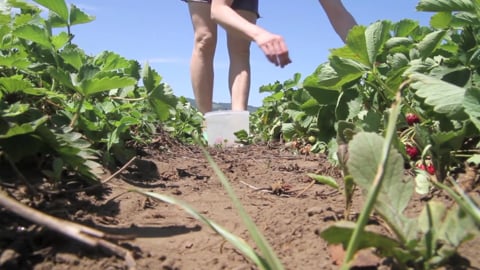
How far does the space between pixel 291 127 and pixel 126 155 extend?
1.31 meters

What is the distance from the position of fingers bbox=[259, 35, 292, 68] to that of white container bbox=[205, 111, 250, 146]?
1.73 meters

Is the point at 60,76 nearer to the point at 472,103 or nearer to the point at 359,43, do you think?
the point at 359,43

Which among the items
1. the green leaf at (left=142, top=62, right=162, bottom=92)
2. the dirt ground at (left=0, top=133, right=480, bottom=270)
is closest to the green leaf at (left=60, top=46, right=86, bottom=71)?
the green leaf at (left=142, top=62, right=162, bottom=92)

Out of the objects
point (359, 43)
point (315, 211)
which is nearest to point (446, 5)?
point (359, 43)

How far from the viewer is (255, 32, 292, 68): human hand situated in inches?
78.7

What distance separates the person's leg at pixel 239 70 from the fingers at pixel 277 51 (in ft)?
6.39

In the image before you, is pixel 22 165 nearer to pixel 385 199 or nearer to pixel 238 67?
pixel 385 199

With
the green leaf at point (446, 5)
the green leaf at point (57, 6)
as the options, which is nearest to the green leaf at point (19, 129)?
the green leaf at point (57, 6)

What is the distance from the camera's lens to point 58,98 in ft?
5.87

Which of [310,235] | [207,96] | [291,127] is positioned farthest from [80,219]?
[207,96]

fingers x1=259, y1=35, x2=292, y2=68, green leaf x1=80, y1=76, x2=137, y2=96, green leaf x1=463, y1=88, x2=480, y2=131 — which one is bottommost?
green leaf x1=463, y1=88, x2=480, y2=131

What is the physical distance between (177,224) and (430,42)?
1003 mm

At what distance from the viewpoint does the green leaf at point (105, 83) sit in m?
1.42

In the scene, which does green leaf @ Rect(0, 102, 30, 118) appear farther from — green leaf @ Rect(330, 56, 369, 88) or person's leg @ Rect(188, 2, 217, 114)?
person's leg @ Rect(188, 2, 217, 114)
